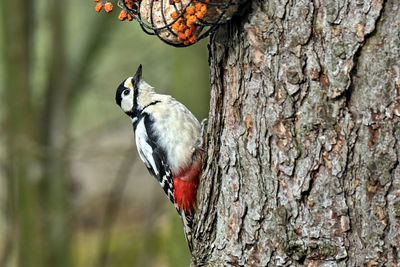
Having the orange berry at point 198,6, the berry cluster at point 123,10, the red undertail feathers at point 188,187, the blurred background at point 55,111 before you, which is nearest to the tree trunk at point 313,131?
the orange berry at point 198,6

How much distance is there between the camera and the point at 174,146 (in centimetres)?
368

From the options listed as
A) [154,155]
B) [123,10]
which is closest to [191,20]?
[123,10]

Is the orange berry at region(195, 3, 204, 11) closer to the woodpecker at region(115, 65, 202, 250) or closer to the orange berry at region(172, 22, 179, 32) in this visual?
the orange berry at region(172, 22, 179, 32)

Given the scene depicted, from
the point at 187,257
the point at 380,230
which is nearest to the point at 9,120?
the point at 187,257

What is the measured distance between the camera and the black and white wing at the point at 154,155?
12.3 ft

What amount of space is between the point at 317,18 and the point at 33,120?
10.7ft

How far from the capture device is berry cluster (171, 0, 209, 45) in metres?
2.13

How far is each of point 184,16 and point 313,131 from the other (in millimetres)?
622

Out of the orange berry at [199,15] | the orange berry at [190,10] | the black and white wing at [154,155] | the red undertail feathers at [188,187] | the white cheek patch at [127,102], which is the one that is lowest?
the red undertail feathers at [188,187]

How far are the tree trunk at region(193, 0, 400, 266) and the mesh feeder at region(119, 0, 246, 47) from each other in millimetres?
138

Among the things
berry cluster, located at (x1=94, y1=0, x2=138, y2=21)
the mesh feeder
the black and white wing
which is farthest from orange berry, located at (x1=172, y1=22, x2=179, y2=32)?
the black and white wing

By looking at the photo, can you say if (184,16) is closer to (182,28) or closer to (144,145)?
(182,28)

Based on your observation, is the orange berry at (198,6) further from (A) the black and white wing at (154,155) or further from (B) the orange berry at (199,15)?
(A) the black and white wing at (154,155)

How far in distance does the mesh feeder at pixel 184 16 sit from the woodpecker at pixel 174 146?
130 cm
